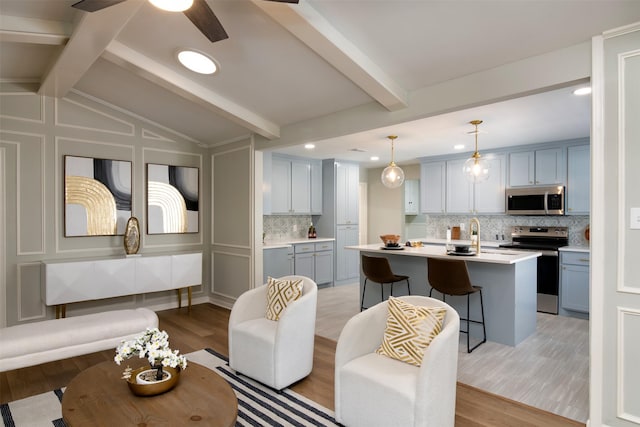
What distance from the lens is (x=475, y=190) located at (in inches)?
232

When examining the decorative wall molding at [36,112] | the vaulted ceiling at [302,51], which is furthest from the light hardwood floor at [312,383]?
the decorative wall molding at [36,112]

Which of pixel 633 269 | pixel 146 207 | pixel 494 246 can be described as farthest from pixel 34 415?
pixel 494 246

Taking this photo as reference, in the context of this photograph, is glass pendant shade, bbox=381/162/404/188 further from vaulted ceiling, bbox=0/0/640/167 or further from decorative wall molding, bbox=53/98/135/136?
decorative wall molding, bbox=53/98/135/136

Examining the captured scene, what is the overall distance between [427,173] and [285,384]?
473 centimetres

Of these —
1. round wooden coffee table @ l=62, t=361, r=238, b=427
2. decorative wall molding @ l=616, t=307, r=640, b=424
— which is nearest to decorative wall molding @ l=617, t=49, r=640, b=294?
decorative wall molding @ l=616, t=307, r=640, b=424

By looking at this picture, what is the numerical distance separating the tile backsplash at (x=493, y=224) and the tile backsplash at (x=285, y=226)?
2280mm

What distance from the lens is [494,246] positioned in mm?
5504

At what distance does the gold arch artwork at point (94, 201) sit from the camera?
439cm

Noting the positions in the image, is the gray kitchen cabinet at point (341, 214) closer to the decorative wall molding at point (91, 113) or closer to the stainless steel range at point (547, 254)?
the stainless steel range at point (547, 254)

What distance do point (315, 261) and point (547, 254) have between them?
3.43m

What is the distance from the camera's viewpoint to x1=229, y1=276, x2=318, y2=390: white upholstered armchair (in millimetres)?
2736

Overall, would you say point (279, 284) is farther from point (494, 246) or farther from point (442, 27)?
point (494, 246)

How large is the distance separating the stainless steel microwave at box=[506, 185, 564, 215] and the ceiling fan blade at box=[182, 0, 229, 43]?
Answer: 478cm

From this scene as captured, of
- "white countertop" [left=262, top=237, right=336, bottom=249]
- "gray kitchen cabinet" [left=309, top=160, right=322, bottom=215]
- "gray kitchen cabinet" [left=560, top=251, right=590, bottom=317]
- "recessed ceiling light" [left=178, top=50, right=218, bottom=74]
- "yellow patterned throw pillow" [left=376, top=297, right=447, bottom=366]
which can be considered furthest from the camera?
"gray kitchen cabinet" [left=309, top=160, right=322, bottom=215]
